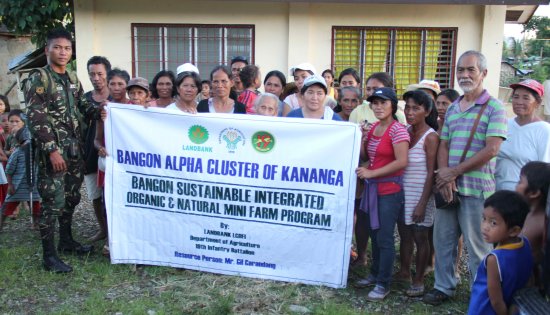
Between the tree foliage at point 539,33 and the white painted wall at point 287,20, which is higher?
the tree foliage at point 539,33

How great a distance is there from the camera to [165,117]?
4.29 meters

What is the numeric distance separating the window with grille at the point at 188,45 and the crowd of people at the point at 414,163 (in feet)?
15.6

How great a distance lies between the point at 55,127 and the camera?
14.2 feet

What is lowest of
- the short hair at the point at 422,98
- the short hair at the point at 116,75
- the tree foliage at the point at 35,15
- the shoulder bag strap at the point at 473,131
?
the shoulder bag strap at the point at 473,131

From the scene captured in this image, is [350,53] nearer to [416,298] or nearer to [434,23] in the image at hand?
[434,23]

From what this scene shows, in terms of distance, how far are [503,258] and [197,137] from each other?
256 cm

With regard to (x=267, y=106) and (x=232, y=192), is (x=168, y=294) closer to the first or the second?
(x=232, y=192)

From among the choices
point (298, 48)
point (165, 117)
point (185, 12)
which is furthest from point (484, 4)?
point (165, 117)

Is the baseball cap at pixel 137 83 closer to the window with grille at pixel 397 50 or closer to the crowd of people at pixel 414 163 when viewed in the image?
the crowd of people at pixel 414 163

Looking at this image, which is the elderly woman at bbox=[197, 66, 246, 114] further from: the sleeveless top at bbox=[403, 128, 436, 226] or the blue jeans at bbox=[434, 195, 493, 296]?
the blue jeans at bbox=[434, 195, 493, 296]

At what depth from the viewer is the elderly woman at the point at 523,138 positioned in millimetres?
3727

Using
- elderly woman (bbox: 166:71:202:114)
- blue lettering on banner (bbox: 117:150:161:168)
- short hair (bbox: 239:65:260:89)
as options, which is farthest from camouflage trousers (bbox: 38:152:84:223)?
short hair (bbox: 239:65:260:89)

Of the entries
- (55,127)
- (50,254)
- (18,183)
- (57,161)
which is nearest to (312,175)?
(57,161)

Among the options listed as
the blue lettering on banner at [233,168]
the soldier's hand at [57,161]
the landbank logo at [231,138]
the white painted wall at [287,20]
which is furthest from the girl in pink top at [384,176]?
the white painted wall at [287,20]
